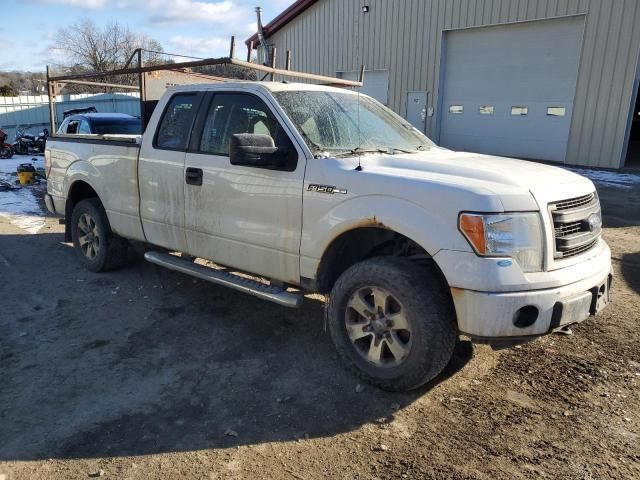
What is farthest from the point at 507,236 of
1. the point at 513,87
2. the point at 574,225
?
the point at 513,87

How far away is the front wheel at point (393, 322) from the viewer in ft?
10.5

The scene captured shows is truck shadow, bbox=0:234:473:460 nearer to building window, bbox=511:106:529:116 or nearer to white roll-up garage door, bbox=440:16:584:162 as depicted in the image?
white roll-up garage door, bbox=440:16:584:162

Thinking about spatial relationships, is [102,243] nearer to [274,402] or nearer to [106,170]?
[106,170]

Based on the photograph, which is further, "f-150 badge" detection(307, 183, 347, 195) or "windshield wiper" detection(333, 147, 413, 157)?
"windshield wiper" detection(333, 147, 413, 157)

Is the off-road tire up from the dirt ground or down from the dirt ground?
up

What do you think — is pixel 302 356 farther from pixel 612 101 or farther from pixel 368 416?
pixel 612 101

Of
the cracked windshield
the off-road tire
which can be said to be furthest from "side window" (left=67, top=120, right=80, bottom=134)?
the cracked windshield

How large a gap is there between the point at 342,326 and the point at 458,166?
1356 millimetres

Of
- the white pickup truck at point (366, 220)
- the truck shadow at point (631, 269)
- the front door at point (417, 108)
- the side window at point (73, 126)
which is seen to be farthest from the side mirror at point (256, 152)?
the front door at point (417, 108)

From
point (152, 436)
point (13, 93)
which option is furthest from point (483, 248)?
point (13, 93)

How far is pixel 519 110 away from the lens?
49.9ft

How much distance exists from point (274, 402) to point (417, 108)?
15794mm

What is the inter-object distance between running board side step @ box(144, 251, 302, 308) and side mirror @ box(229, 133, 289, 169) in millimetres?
965

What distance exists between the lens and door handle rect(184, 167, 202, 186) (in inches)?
175
